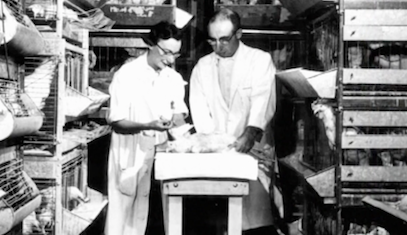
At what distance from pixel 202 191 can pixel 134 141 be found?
151cm

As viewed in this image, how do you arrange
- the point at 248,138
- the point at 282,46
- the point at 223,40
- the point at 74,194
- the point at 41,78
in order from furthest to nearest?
the point at 282,46
the point at 223,40
the point at 248,138
the point at 74,194
the point at 41,78

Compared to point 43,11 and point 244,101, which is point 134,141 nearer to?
point 244,101

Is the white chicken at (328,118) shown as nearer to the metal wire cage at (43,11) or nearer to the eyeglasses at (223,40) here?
the eyeglasses at (223,40)

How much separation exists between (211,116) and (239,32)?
0.82 meters

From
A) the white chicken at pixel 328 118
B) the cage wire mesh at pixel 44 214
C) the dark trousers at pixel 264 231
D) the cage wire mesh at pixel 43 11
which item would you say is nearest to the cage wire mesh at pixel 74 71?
the cage wire mesh at pixel 43 11

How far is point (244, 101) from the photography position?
5.04 m

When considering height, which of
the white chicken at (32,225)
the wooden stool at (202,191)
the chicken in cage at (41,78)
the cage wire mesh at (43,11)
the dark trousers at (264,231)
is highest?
the cage wire mesh at (43,11)

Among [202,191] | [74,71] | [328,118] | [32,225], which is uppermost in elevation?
[74,71]

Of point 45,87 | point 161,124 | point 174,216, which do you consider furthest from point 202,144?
point 45,87

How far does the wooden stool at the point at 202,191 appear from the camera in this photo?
3.38 m

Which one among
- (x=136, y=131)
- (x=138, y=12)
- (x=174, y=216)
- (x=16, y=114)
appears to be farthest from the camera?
(x=138, y=12)

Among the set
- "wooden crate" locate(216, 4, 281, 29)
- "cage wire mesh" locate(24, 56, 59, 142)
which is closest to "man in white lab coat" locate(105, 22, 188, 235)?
"wooden crate" locate(216, 4, 281, 29)

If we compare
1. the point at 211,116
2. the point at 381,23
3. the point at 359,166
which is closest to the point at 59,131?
the point at 211,116

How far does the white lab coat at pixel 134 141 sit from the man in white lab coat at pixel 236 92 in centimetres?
46
